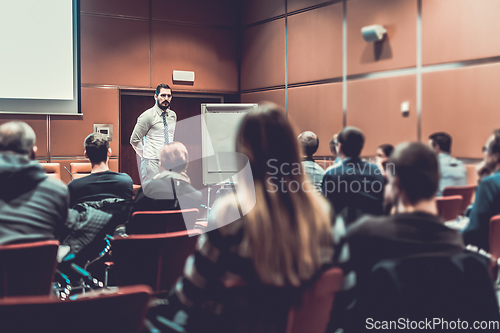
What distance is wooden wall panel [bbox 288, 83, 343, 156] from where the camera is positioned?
5.81m

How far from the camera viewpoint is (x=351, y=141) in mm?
3197

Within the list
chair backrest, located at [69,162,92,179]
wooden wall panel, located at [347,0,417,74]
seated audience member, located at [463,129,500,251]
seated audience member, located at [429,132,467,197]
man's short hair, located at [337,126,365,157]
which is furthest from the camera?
chair backrest, located at [69,162,92,179]

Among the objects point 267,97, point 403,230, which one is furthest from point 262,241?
point 267,97

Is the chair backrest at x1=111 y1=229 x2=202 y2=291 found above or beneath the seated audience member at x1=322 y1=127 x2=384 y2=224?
beneath

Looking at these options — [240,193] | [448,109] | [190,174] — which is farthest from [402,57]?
[240,193]

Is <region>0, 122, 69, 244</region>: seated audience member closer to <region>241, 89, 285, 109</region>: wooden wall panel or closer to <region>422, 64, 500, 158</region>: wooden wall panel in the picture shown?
<region>422, 64, 500, 158</region>: wooden wall panel

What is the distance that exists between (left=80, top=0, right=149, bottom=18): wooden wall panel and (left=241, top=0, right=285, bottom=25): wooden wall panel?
5.34 ft

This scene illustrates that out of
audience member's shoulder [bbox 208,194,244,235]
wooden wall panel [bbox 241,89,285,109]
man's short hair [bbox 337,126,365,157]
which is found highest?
wooden wall panel [bbox 241,89,285,109]

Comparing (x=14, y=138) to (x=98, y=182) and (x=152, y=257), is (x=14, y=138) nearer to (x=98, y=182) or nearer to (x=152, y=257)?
(x=98, y=182)

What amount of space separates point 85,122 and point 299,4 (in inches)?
142

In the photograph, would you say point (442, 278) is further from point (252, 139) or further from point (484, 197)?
point (484, 197)

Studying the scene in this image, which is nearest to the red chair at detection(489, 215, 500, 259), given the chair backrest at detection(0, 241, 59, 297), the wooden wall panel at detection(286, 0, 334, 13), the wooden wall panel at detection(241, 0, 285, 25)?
the chair backrest at detection(0, 241, 59, 297)

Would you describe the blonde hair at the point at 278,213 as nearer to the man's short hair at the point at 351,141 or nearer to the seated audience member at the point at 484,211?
the seated audience member at the point at 484,211

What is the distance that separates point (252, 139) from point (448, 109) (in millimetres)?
4017
